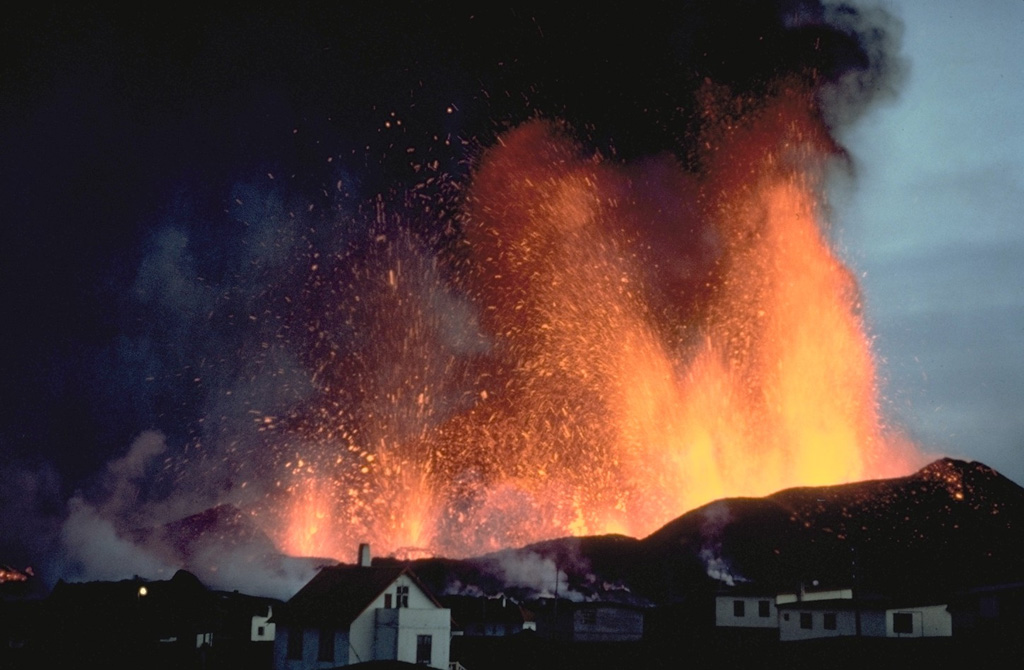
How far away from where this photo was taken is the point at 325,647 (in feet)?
163

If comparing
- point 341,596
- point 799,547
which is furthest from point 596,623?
point 799,547

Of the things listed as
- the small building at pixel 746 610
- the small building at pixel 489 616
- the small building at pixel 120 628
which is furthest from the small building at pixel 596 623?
the small building at pixel 120 628

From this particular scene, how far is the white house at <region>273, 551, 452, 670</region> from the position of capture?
4931 centimetres

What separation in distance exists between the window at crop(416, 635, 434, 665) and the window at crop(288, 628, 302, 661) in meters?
6.08

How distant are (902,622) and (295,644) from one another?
1404 inches

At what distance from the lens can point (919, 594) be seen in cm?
6184

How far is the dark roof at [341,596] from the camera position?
49.9m

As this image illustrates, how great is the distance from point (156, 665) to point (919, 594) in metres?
46.5

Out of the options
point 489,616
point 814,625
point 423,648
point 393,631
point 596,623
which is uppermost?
point 393,631

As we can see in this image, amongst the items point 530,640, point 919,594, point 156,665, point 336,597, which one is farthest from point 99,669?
point 919,594

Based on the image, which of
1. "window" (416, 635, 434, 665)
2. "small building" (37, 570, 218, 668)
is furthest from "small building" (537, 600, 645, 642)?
"window" (416, 635, 434, 665)

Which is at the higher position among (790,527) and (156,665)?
(790,527)

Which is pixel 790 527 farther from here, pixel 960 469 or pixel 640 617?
pixel 640 617

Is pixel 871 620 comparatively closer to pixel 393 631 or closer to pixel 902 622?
pixel 902 622
